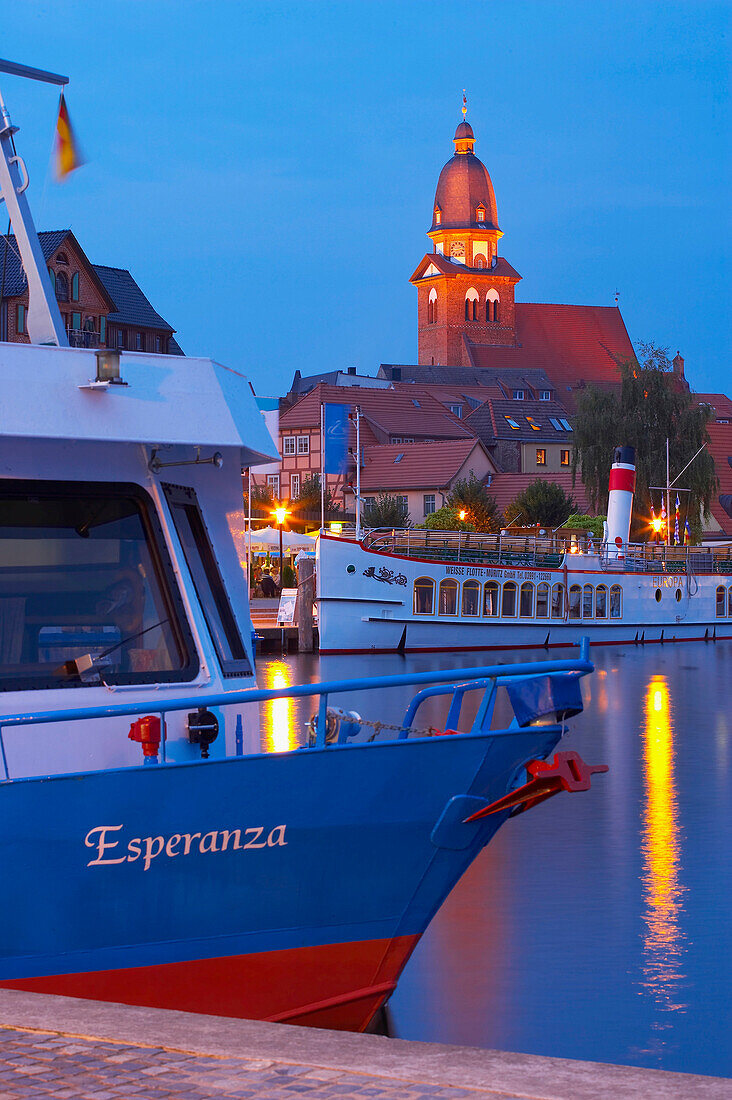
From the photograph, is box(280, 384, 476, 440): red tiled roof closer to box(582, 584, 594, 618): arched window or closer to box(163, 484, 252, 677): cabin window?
box(582, 584, 594, 618): arched window

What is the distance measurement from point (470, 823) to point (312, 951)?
39.2 inches

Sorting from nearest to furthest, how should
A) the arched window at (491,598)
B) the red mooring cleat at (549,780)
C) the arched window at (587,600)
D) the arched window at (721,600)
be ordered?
1. the red mooring cleat at (549,780)
2. the arched window at (491,598)
3. the arched window at (587,600)
4. the arched window at (721,600)

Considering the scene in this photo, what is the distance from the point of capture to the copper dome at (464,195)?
17412cm

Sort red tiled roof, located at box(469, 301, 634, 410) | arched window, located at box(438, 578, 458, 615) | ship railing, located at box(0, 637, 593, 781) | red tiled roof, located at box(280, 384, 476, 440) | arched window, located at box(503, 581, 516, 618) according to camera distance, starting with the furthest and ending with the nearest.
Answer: red tiled roof, located at box(469, 301, 634, 410), red tiled roof, located at box(280, 384, 476, 440), arched window, located at box(503, 581, 516, 618), arched window, located at box(438, 578, 458, 615), ship railing, located at box(0, 637, 593, 781)

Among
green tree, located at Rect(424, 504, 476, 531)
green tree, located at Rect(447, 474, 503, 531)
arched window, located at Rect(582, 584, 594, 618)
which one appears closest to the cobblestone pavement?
arched window, located at Rect(582, 584, 594, 618)

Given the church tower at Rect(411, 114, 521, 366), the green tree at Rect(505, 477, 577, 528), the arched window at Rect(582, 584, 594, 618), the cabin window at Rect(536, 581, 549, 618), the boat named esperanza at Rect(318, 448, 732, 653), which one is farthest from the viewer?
the church tower at Rect(411, 114, 521, 366)

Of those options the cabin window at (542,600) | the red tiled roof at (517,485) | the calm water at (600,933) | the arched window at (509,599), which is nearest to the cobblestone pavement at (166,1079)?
the calm water at (600,933)

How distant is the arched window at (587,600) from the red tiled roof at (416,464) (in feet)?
160

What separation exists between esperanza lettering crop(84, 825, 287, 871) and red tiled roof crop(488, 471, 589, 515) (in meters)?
91.7

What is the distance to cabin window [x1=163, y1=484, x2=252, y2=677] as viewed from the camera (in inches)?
314

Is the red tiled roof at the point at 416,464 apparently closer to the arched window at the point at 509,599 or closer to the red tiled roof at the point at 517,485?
the red tiled roof at the point at 517,485

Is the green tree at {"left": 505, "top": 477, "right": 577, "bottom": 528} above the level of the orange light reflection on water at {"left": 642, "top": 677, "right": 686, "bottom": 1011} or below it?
above

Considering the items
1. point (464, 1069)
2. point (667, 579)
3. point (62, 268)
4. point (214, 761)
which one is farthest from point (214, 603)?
point (62, 268)

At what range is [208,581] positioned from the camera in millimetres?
8203
